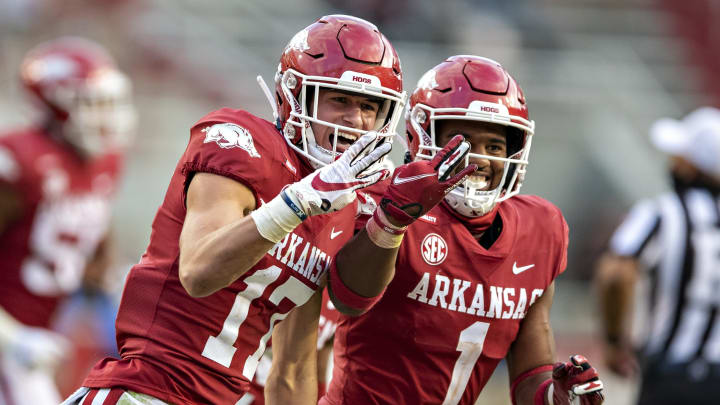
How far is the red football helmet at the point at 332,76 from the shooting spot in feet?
9.36

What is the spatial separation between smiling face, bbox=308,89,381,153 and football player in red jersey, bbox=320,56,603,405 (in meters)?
0.31

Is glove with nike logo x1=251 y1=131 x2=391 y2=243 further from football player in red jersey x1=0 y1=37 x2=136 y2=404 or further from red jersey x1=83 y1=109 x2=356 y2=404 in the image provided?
football player in red jersey x1=0 y1=37 x2=136 y2=404

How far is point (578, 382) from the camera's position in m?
2.87

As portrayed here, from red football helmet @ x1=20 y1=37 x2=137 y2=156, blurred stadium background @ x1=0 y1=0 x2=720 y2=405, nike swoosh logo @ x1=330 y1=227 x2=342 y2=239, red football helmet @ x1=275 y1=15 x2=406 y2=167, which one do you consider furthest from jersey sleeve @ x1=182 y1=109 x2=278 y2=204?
blurred stadium background @ x1=0 y1=0 x2=720 y2=405

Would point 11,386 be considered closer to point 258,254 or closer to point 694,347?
A: point 258,254

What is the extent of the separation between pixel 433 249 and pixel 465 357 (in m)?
0.35

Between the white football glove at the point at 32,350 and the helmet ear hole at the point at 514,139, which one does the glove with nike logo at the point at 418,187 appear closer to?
the helmet ear hole at the point at 514,139

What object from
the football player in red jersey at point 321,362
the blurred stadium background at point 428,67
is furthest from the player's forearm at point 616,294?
the blurred stadium background at point 428,67

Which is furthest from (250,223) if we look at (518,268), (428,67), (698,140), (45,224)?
(428,67)

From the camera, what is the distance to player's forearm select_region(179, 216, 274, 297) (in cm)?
245

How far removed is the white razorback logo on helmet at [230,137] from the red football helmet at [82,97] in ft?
10.5

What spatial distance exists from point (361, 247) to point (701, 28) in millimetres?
10263

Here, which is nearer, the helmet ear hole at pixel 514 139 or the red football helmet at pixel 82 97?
the helmet ear hole at pixel 514 139

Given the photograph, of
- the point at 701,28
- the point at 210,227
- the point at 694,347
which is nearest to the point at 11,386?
the point at 210,227
